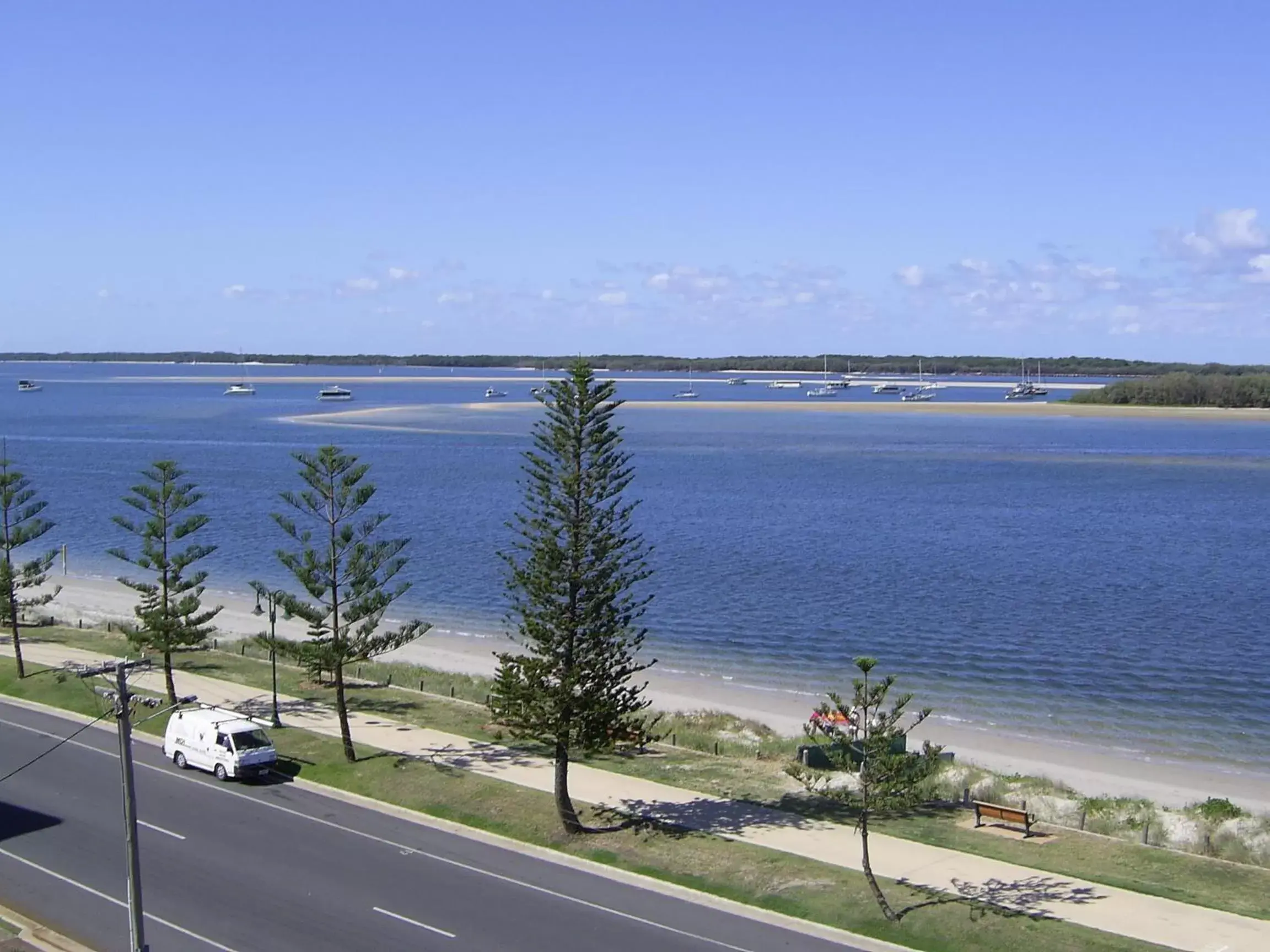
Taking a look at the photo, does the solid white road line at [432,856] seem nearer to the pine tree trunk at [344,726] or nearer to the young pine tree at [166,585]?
the pine tree trunk at [344,726]

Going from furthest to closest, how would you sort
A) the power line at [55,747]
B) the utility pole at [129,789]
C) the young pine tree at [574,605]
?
the power line at [55,747] → the young pine tree at [574,605] → the utility pole at [129,789]

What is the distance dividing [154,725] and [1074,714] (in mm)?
25599

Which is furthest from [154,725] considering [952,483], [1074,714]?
[952,483]

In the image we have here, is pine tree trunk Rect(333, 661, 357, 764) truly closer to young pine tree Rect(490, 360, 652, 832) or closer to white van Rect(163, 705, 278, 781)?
white van Rect(163, 705, 278, 781)

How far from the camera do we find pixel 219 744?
26.9m

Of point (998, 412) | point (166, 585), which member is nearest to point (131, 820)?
point (166, 585)

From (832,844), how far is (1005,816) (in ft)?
11.6

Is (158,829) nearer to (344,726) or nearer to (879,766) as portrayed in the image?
(344,726)

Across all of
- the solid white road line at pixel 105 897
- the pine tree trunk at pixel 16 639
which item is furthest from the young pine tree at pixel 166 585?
the solid white road line at pixel 105 897

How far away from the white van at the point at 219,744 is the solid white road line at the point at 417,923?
8.32 meters

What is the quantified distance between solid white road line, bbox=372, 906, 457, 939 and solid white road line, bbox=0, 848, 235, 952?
235cm

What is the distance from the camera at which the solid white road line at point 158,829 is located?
23.1m

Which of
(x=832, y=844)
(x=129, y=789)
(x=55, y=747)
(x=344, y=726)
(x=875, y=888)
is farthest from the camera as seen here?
(x=55, y=747)

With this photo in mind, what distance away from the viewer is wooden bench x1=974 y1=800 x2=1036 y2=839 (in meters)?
23.4
